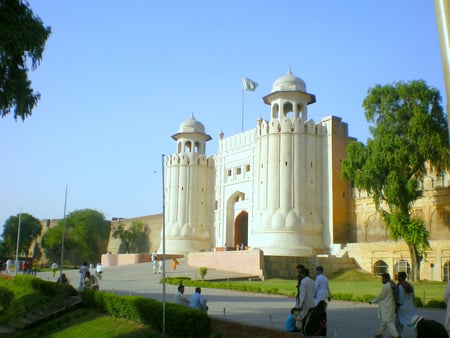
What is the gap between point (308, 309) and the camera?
26.5 ft

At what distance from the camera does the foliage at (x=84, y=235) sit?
5153cm

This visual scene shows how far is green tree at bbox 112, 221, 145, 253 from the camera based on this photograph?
48.7 m

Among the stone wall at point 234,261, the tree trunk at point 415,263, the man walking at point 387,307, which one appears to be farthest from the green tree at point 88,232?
the man walking at point 387,307

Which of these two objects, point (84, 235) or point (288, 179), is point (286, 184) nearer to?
point (288, 179)

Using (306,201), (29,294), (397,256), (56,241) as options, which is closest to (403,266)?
(397,256)

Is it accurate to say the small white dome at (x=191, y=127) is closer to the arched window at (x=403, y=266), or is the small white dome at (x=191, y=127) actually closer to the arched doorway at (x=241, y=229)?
the arched doorway at (x=241, y=229)

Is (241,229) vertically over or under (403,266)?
over

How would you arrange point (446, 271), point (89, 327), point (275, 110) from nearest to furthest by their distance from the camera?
point (89, 327) < point (446, 271) < point (275, 110)

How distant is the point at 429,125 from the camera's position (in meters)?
22.3

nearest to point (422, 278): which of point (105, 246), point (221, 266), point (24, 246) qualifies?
point (221, 266)

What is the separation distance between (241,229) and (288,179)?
7969 millimetres

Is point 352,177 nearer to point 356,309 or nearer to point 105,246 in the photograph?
point 356,309

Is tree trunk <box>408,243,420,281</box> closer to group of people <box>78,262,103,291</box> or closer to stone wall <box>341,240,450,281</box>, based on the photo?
stone wall <box>341,240,450,281</box>

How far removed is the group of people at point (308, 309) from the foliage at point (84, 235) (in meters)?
→ 45.3
